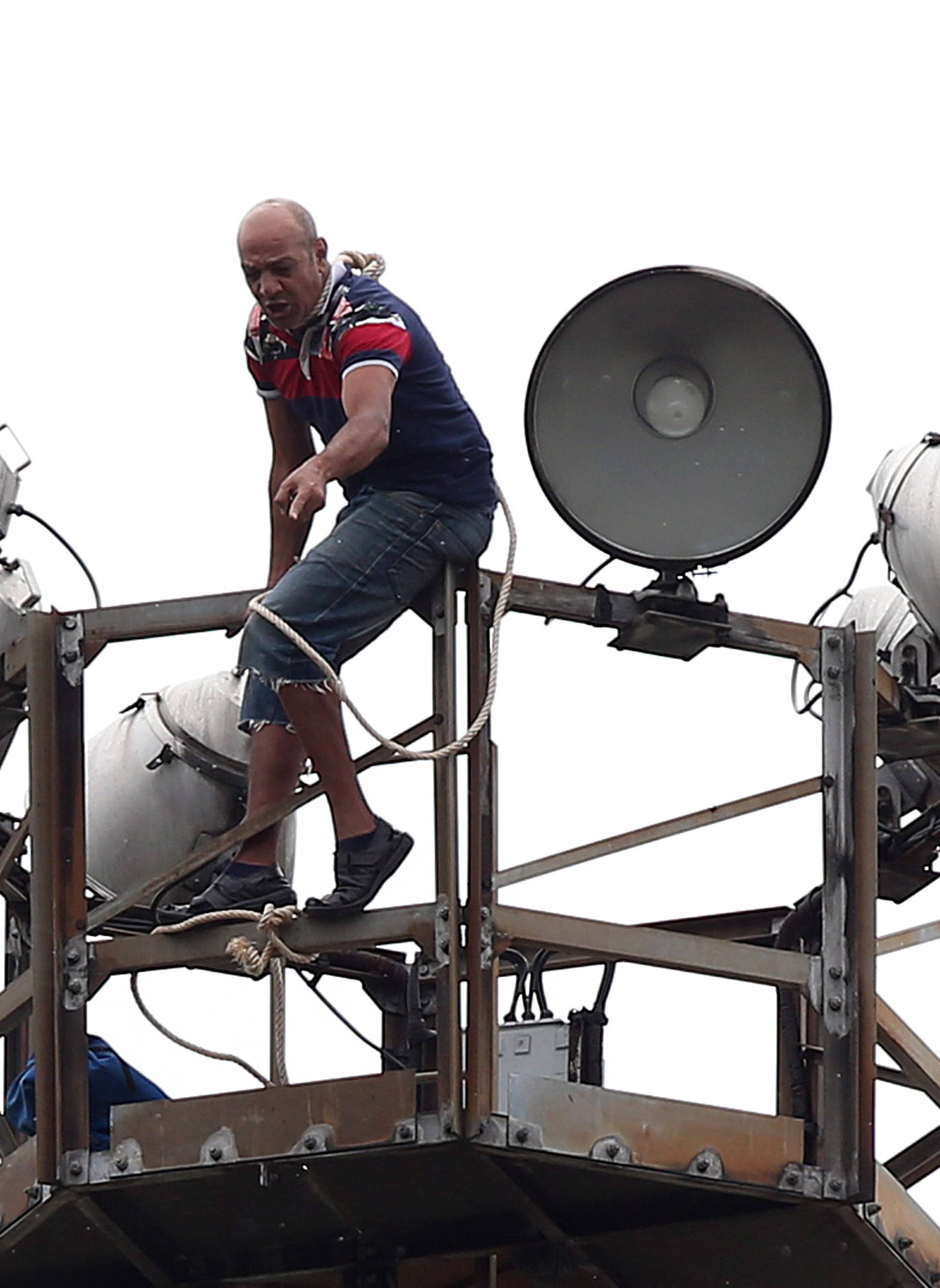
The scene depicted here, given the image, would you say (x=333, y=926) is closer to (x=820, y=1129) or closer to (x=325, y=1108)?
(x=325, y=1108)

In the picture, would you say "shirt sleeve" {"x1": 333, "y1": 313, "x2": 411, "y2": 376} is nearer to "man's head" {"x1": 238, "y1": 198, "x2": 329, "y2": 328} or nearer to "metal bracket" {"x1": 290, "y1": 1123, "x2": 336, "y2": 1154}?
"man's head" {"x1": 238, "y1": 198, "x2": 329, "y2": 328}

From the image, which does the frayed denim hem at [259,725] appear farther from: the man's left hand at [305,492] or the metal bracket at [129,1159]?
the metal bracket at [129,1159]

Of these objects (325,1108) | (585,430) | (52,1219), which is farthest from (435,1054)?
(585,430)

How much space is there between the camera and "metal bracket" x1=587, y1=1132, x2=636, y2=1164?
12102 millimetres

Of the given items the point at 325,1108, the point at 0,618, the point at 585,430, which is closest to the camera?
the point at 325,1108

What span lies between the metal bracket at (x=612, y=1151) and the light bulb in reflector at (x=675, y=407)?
2664 mm

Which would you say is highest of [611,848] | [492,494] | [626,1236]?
[492,494]

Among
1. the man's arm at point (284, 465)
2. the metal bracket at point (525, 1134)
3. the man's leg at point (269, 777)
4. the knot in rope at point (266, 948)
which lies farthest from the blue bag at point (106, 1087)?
the man's arm at point (284, 465)

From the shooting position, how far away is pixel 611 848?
12.6m

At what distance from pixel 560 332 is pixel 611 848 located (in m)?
1.92

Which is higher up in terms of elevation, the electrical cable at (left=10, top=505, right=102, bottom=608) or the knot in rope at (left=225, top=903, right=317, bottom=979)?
the electrical cable at (left=10, top=505, right=102, bottom=608)

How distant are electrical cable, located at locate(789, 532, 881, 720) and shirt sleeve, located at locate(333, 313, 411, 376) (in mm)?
2715

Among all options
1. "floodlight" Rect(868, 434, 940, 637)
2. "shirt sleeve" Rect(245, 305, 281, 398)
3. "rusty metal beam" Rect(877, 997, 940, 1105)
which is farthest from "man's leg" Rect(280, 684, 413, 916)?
"floodlight" Rect(868, 434, 940, 637)

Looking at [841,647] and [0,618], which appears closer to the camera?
[841,647]
